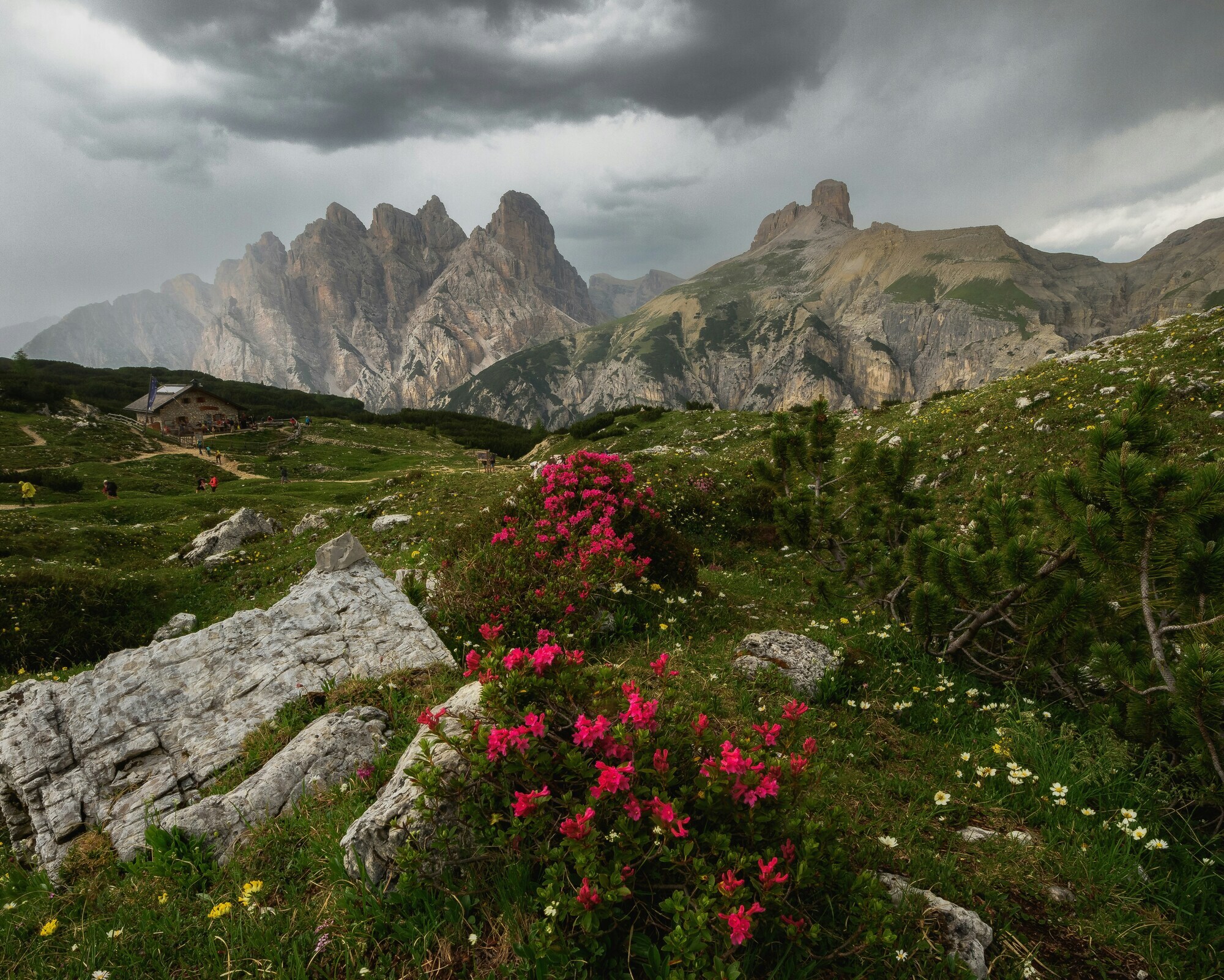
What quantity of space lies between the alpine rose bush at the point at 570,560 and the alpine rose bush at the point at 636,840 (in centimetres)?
255

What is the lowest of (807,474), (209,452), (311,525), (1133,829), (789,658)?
(1133,829)

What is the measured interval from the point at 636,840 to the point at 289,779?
3811 mm

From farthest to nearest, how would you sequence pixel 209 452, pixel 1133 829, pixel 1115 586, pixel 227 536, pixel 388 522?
1. pixel 209 452
2. pixel 227 536
3. pixel 388 522
4. pixel 1115 586
5. pixel 1133 829

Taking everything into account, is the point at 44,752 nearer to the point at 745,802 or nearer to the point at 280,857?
the point at 280,857

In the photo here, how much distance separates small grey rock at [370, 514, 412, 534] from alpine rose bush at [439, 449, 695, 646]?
832cm

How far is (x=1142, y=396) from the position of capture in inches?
212

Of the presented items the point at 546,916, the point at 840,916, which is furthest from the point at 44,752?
the point at 840,916

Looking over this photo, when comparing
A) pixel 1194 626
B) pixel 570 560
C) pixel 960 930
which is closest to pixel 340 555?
pixel 570 560

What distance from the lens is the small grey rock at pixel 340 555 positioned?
9.38 meters

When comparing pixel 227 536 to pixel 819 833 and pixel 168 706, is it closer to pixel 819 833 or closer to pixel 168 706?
pixel 168 706

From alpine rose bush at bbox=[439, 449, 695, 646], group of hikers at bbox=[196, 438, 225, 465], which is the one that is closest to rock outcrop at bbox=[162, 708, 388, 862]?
alpine rose bush at bbox=[439, 449, 695, 646]

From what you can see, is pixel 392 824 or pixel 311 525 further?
pixel 311 525

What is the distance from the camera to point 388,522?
57.5ft

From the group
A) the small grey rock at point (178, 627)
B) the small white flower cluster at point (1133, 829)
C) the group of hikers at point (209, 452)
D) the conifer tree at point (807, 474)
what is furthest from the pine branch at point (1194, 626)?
the group of hikers at point (209, 452)
